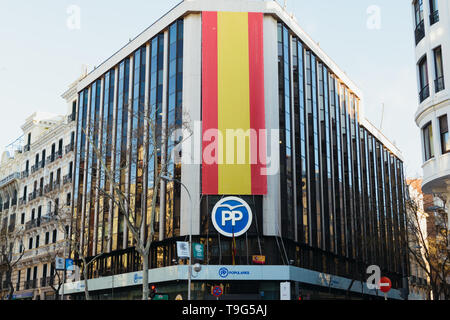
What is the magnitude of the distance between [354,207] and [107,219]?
27.8m

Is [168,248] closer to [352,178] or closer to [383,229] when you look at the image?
[352,178]

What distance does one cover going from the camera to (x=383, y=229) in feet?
243

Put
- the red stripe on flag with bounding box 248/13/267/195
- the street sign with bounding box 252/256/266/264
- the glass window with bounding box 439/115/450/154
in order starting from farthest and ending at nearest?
the red stripe on flag with bounding box 248/13/267/195 < the street sign with bounding box 252/256/266/264 < the glass window with bounding box 439/115/450/154

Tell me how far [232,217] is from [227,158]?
4.86m

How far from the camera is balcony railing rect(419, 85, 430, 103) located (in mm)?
29100

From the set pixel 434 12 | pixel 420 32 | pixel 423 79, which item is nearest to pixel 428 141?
pixel 423 79

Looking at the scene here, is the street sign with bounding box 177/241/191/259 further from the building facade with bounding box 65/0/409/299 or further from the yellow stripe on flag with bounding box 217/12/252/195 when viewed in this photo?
the yellow stripe on flag with bounding box 217/12/252/195

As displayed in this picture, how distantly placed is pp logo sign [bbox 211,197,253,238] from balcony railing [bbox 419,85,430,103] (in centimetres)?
1948

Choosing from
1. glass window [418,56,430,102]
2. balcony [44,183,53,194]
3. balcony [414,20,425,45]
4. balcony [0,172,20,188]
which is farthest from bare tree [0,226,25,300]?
balcony [414,20,425,45]

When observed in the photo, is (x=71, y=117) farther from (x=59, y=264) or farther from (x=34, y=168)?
(x=59, y=264)

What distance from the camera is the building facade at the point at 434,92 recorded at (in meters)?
27.5

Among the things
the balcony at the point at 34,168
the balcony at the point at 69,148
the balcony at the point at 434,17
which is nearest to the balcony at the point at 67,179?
the balcony at the point at 69,148

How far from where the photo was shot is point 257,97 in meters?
48.2
